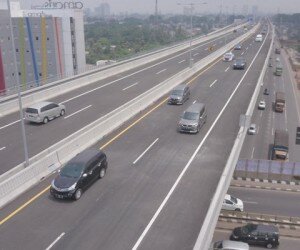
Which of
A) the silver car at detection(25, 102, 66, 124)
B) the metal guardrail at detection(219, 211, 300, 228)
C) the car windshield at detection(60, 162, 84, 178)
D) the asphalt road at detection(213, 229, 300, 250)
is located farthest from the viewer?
the silver car at detection(25, 102, 66, 124)

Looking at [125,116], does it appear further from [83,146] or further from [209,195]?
[209,195]

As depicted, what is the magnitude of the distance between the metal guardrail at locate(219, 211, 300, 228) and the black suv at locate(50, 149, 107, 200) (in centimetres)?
1197

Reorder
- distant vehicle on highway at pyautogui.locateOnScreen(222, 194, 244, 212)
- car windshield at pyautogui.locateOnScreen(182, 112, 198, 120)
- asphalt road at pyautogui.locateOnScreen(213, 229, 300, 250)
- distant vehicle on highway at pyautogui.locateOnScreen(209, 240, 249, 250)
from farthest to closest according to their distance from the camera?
car windshield at pyautogui.locateOnScreen(182, 112, 198, 120), distant vehicle on highway at pyautogui.locateOnScreen(222, 194, 244, 212), asphalt road at pyautogui.locateOnScreen(213, 229, 300, 250), distant vehicle on highway at pyautogui.locateOnScreen(209, 240, 249, 250)

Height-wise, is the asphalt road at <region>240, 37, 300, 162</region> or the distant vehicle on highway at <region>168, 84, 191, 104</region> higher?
the distant vehicle on highway at <region>168, 84, 191, 104</region>

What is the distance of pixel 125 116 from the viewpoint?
1328 inches

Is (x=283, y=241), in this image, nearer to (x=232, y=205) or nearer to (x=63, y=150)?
(x=232, y=205)

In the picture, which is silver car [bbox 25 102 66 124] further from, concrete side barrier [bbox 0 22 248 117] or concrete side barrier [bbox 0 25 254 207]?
concrete side barrier [bbox 0 25 254 207]

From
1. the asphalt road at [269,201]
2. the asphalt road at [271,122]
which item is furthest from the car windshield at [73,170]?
the asphalt road at [271,122]

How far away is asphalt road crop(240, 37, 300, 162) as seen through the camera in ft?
148

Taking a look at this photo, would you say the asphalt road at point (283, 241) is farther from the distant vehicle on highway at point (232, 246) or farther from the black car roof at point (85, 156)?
the black car roof at point (85, 156)

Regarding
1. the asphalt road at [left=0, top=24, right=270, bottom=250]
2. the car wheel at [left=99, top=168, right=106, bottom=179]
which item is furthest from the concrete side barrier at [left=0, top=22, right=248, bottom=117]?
the car wheel at [left=99, top=168, right=106, bottom=179]

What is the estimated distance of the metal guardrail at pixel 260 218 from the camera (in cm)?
2844

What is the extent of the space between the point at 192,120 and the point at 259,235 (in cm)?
A: 975

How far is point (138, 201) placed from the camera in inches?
771
